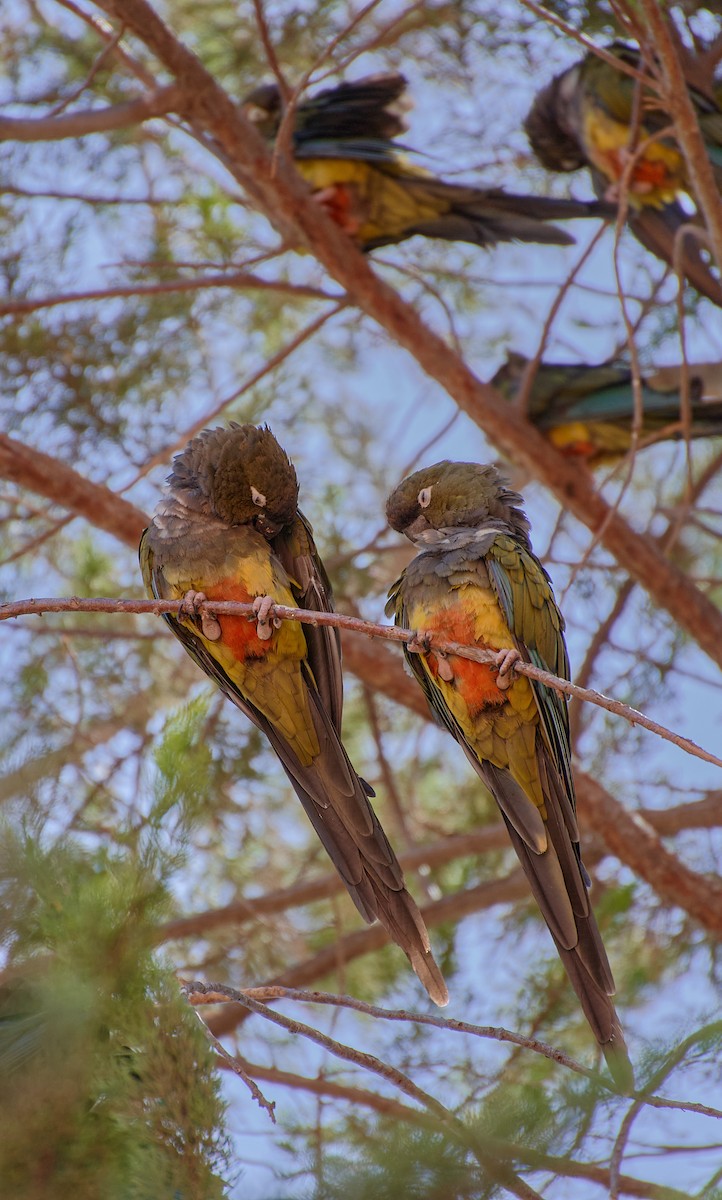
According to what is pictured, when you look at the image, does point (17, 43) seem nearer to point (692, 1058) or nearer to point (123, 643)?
point (123, 643)

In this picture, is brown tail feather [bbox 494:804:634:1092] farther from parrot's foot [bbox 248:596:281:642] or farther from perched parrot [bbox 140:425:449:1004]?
parrot's foot [bbox 248:596:281:642]

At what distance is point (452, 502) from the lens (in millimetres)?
3904

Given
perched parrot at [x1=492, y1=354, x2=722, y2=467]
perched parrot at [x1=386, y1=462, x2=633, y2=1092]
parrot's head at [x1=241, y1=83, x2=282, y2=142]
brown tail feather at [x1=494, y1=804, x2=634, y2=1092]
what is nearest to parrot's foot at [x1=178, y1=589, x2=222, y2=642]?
perched parrot at [x1=386, y1=462, x2=633, y2=1092]

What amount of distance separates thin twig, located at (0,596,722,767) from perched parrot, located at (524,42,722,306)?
3012 millimetres

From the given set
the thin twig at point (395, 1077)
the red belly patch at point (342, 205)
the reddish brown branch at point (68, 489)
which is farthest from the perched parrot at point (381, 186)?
the thin twig at point (395, 1077)

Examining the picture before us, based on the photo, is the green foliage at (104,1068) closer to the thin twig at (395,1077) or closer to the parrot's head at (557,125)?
the thin twig at (395,1077)

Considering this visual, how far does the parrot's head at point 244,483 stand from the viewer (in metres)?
3.73

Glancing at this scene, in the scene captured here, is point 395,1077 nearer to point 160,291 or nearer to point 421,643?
point 421,643

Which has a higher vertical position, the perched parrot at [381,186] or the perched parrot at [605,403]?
the perched parrot at [381,186]

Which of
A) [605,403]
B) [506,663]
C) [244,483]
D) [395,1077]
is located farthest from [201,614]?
[605,403]

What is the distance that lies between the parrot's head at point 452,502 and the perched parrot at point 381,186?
2028 millimetres

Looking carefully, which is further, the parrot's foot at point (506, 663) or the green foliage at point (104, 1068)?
the parrot's foot at point (506, 663)

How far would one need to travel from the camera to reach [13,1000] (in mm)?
2902

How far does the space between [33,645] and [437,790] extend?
2.57 meters
